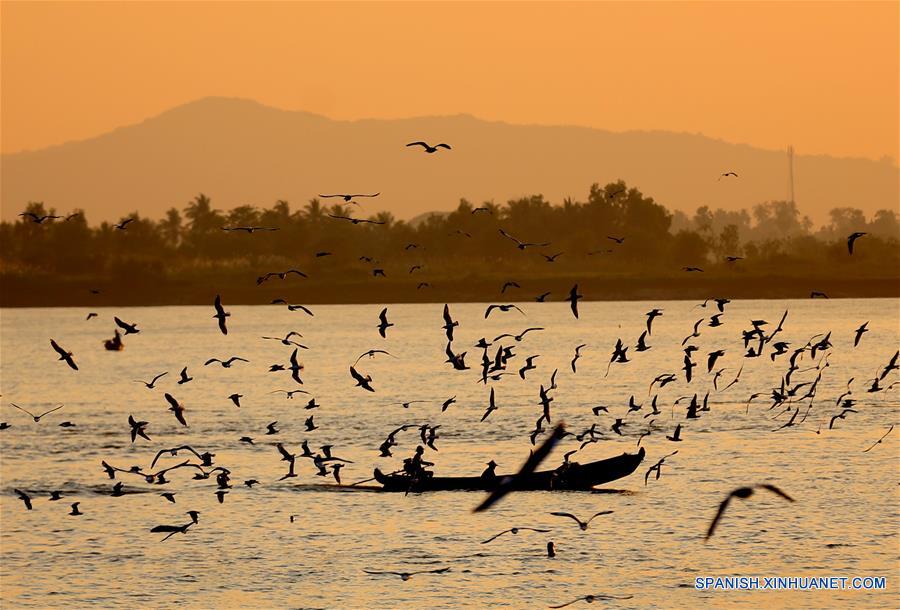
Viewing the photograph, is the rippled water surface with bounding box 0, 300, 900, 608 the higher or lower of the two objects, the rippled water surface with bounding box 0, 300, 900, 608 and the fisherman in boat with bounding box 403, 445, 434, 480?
the lower

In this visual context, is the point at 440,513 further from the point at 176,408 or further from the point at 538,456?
the point at 538,456

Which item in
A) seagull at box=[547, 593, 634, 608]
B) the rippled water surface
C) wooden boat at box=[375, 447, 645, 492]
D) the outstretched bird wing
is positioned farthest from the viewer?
wooden boat at box=[375, 447, 645, 492]

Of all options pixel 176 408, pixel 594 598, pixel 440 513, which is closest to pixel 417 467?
pixel 440 513

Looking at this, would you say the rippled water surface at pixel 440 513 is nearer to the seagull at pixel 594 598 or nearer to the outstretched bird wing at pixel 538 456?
the seagull at pixel 594 598

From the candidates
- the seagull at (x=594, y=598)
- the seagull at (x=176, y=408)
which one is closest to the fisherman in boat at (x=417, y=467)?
Result: the seagull at (x=176, y=408)

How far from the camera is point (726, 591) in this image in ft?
105

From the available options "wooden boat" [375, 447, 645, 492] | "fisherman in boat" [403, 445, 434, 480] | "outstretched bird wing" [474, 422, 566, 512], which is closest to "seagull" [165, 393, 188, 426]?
"fisherman in boat" [403, 445, 434, 480]

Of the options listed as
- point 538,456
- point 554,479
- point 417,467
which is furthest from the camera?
point 554,479

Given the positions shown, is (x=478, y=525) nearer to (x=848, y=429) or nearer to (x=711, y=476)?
(x=711, y=476)

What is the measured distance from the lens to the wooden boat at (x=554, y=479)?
138ft

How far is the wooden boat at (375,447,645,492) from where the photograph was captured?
42094 millimetres

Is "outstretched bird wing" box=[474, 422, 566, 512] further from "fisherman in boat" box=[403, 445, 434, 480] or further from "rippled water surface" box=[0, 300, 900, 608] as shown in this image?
"fisherman in boat" box=[403, 445, 434, 480]

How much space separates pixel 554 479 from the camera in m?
43.2

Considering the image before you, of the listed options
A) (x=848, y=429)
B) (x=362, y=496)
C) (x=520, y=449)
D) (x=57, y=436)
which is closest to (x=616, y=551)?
(x=362, y=496)
